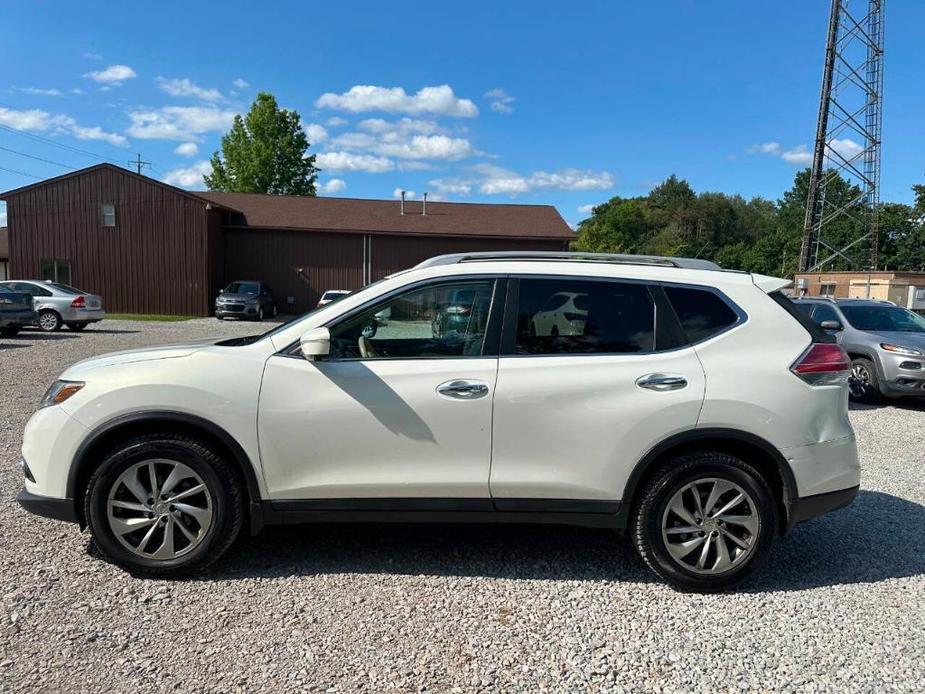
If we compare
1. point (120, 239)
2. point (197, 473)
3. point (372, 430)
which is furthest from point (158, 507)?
point (120, 239)

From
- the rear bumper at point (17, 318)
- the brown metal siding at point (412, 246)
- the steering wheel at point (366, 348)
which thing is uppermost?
the brown metal siding at point (412, 246)

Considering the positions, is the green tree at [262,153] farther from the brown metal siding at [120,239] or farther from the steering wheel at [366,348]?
the steering wheel at [366,348]

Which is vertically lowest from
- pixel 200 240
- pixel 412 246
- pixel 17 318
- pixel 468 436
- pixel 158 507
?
pixel 17 318

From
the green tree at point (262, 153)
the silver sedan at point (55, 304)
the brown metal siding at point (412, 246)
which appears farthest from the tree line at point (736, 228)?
the silver sedan at point (55, 304)

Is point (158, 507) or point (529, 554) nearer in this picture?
point (158, 507)

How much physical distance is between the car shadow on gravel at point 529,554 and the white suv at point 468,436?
1.21 feet

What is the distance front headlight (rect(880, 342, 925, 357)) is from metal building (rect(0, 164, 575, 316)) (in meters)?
22.2

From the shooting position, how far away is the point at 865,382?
9.59 metres

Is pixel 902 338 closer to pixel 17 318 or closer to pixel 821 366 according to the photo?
pixel 821 366

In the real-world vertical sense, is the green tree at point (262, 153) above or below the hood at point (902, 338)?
above

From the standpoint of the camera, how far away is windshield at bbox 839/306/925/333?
33.3ft

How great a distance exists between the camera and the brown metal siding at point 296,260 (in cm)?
3105

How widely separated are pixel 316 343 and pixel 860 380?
30.2 ft

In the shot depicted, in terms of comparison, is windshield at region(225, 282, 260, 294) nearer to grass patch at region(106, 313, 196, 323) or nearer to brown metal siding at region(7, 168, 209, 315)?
brown metal siding at region(7, 168, 209, 315)
